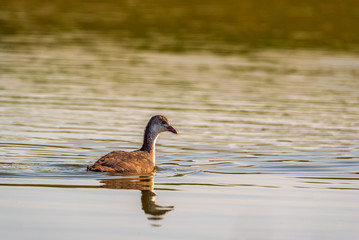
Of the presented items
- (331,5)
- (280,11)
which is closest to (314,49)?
(280,11)

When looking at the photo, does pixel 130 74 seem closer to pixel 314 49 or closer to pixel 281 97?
pixel 281 97

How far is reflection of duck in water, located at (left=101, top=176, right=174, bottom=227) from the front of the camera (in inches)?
570

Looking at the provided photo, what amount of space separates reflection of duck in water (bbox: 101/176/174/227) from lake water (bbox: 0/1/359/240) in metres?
0.04

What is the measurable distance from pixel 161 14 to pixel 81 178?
4036 centimetres

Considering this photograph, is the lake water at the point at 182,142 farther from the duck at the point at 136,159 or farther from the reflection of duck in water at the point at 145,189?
the duck at the point at 136,159

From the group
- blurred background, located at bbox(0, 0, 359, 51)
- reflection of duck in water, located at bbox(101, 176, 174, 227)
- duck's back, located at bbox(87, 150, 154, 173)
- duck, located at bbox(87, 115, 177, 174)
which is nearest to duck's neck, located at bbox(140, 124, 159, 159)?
duck, located at bbox(87, 115, 177, 174)

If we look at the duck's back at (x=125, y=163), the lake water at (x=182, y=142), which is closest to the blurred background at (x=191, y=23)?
the lake water at (x=182, y=142)

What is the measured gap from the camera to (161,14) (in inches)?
2237

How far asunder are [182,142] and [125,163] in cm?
430

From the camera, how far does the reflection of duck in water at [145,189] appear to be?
14.5 m

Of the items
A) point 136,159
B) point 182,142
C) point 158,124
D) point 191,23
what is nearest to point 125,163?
point 136,159

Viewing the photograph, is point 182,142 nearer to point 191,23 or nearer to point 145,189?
point 145,189

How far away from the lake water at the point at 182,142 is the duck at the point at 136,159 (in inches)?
8.2

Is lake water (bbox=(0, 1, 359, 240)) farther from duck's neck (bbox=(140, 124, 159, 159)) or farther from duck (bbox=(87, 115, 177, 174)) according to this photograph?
duck's neck (bbox=(140, 124, 159, 159))
